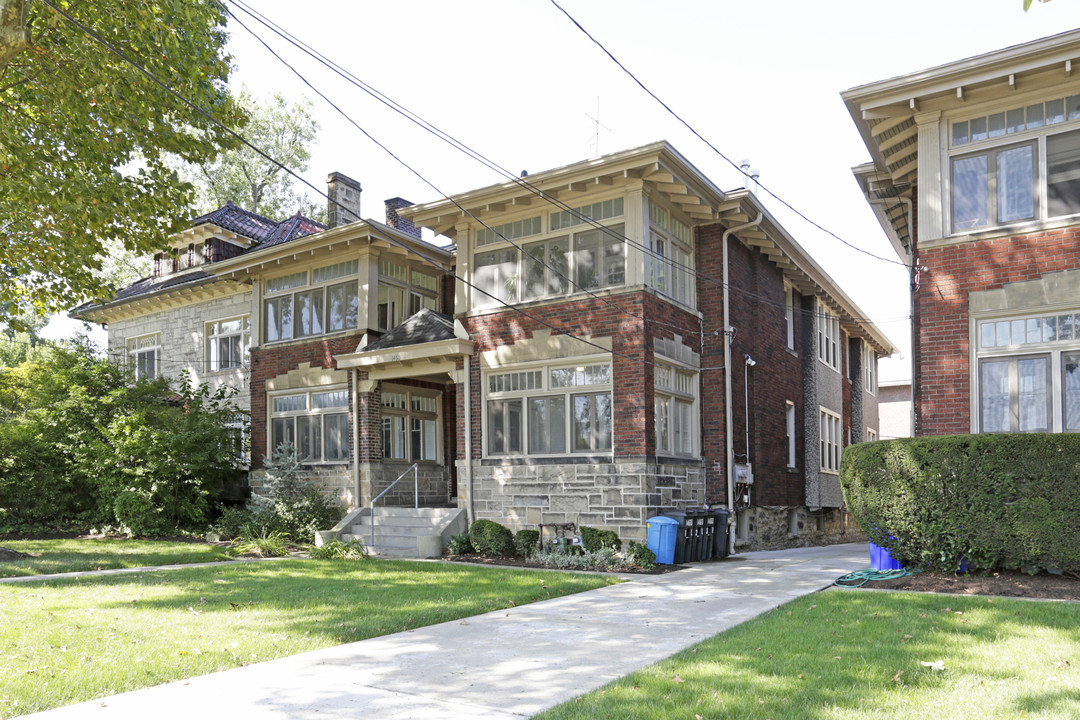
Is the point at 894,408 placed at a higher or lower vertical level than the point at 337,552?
higher

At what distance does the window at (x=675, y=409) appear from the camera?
14508mm

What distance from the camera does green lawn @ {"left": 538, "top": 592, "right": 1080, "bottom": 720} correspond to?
4758mm

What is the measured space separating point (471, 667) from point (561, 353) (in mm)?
8982

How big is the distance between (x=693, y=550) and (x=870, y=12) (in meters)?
8.61

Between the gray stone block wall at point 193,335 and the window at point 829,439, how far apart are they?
15.5 metres

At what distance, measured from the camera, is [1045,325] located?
1059 cm

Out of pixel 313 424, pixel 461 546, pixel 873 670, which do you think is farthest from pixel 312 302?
pixel 873 670

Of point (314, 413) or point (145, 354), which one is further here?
point (145, 354)

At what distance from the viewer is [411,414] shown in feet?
61.9

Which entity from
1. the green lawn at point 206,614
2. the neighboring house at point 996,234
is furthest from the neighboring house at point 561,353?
the neighboring house at point 996,234

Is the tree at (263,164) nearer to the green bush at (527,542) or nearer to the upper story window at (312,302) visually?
the upper story window at (312,302)

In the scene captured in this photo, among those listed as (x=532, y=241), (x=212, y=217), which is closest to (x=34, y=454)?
(x=212, y=217)

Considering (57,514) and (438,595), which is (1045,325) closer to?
(438,595)

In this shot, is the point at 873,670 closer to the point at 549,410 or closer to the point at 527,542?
the point at 527,542
